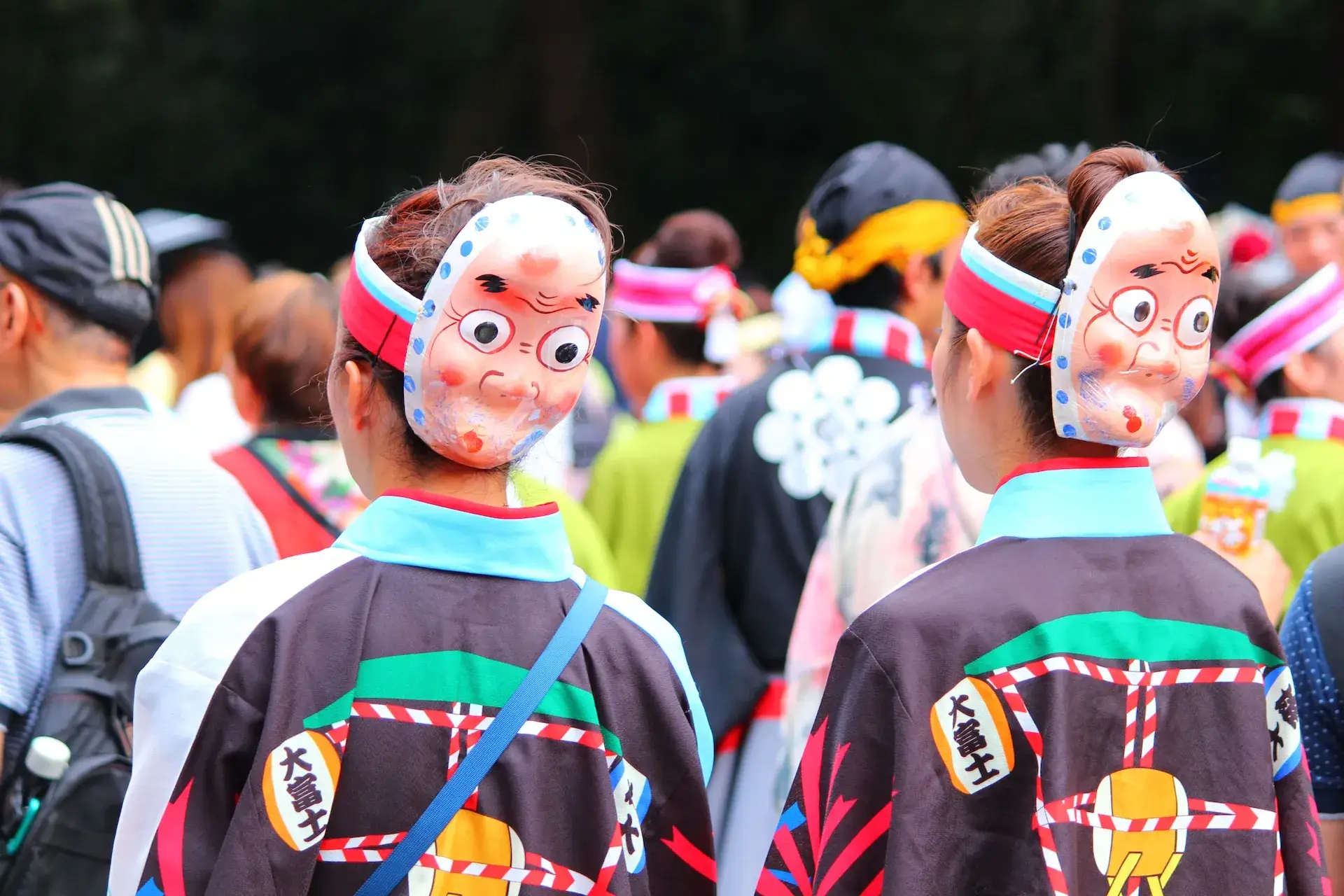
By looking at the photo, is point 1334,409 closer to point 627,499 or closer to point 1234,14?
point 627,499

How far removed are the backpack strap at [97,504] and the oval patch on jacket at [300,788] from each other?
0.91m

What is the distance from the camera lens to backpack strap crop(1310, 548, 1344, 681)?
210 centimetres

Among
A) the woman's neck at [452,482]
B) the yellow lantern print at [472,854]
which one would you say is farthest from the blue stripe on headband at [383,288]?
the yellow lantern print at [472,854]

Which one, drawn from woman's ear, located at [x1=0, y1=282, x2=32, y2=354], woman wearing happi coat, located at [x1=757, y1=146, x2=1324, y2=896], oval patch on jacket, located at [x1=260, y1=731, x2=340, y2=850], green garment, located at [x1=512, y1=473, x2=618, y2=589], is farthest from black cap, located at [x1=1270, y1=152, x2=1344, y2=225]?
oval patch on jacket, located at [x1=260, y1=731, x2=340, y2=850]

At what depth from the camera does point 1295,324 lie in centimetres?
380

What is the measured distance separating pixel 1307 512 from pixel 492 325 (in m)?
2.42

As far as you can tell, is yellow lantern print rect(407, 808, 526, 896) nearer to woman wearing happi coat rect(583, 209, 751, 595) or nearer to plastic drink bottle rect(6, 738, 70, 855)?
plastic drink bottle rect(6, 738, 70, 855)

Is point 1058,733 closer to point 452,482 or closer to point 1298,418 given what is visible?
point 452,482

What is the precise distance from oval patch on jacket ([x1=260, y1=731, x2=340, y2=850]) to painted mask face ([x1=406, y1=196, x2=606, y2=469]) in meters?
0.38

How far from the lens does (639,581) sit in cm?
470

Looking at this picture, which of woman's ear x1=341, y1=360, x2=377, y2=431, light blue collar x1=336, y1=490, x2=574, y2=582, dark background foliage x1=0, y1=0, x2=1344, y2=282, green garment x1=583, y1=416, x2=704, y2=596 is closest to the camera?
light blue collar x1=336, y1=490, x2=574, y2=582

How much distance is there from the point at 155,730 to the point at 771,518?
201 cm

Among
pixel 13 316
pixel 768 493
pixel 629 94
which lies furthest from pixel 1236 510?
pixel 629 94

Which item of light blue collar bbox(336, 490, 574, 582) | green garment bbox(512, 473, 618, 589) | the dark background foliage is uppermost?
the dark background foliage
